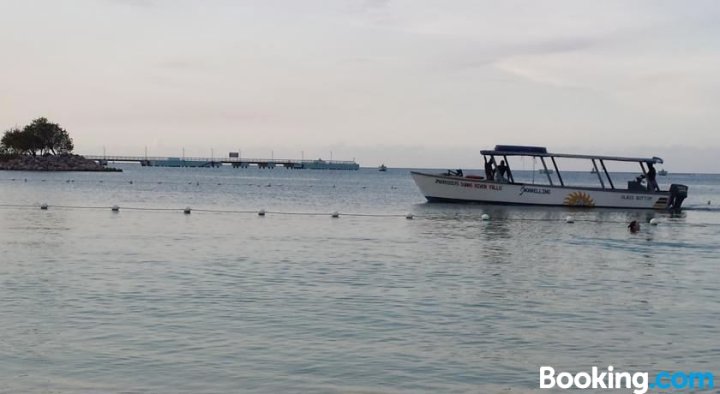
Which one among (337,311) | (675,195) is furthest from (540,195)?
(337,311)

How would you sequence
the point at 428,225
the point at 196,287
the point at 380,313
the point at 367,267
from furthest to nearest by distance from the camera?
the point at 428,225
the point at 367,267
the point at 196,287
the point at 380,313

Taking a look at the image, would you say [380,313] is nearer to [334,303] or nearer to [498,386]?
[334,303]

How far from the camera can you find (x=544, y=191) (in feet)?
200

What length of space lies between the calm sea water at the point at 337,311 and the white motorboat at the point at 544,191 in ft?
73.3

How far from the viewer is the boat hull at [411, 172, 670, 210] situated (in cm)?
6044

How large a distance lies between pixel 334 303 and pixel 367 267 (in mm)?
7346

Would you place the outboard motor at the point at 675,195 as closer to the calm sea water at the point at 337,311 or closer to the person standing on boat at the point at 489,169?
the person standing on boat at the point at 489,169

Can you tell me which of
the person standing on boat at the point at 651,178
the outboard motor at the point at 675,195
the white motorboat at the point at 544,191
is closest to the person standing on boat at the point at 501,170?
the white motorboat at the point at 544,191

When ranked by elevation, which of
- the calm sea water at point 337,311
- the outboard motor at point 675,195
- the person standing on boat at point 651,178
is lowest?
the calm sea water at point 337,311

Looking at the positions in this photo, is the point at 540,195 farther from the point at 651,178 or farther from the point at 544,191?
the point at 651,178

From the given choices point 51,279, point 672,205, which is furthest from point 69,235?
point 672,205

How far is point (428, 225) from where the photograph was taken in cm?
4666

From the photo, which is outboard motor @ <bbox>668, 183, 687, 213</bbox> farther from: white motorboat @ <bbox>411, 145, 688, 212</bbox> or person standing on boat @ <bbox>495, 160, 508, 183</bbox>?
person standing on boat @ <bbox>495, 160, 508, 183</bbox>

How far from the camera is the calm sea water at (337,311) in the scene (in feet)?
44.5
